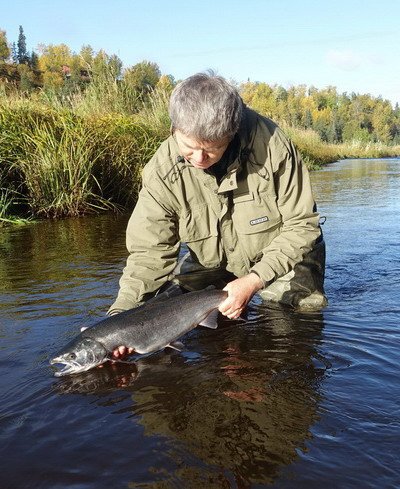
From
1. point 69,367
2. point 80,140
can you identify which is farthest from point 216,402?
point 80,140

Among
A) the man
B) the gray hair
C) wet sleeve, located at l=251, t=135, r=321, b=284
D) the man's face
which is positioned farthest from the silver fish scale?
the gray hair

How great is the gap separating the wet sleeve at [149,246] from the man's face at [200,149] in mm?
638

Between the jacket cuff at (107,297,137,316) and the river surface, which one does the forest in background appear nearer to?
A: the river surface

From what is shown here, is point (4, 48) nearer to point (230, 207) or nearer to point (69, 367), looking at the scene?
point (230, 207)

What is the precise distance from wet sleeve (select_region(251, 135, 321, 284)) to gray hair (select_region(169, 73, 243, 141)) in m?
0.84

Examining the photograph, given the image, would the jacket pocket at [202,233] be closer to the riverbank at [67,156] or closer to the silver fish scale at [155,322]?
the silver fish scale at [155,322]

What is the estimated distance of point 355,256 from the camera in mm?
7477

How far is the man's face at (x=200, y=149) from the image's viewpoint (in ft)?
11.5

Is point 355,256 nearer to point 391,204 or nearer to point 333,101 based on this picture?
point 391,204

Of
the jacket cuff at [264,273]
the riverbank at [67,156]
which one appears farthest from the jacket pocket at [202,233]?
the riverbank at [67,156]

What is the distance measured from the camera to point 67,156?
10125 mm

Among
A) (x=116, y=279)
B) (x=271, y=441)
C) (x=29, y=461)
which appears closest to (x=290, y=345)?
(x=271, y=441)

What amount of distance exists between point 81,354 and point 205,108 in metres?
1.76

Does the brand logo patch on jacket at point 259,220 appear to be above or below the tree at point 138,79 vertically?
below
